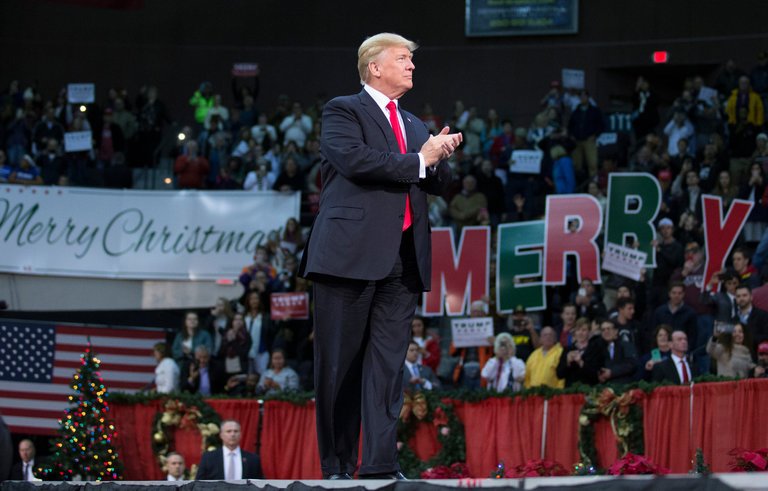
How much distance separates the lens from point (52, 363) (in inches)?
583

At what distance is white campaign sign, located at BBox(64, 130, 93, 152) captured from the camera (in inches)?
779

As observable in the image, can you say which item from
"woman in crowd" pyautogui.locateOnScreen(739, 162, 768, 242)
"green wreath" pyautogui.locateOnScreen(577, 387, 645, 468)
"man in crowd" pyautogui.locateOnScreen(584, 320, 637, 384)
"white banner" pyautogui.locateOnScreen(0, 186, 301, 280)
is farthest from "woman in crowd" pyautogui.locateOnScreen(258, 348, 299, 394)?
"woman in crowd" pyautogui.locateOnScreen(739, 162, 768, 242)

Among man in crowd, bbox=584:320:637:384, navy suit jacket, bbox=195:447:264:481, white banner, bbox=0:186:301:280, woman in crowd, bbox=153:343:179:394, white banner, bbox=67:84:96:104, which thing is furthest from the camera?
white banner, bbox=67:84:96:104

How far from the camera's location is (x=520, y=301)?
15.1 metres

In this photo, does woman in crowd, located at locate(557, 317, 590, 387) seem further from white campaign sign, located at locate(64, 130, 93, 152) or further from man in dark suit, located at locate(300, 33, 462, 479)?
white campaign sign, located at locate(64, 130, 93, 152)

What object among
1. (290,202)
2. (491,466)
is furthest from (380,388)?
(290,202)

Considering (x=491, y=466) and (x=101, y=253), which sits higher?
(x=101, y=253)

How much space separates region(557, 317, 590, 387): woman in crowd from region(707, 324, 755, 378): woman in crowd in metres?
1.37

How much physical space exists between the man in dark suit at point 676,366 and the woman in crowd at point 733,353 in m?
Result: 0.26

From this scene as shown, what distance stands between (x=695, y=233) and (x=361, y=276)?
1024cm

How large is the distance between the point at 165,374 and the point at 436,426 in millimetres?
3697

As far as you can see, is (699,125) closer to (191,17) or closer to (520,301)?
(520,301)

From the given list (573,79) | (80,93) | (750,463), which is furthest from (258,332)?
(750,463)

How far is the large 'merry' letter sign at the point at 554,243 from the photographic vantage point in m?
14.7
